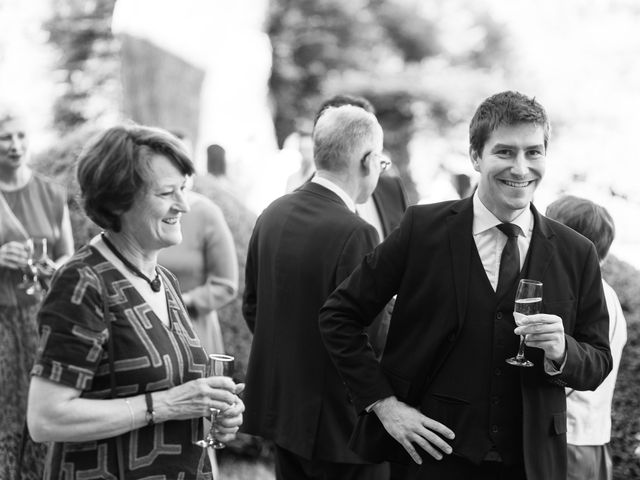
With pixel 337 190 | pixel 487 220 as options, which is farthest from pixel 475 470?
pixel 337 190

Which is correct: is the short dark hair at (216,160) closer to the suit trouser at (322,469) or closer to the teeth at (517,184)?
the suit trouser at (322,469)

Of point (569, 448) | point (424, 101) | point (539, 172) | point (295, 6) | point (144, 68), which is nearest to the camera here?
point (539, 172)

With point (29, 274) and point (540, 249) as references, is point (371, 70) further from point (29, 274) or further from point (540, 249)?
point (540, 249)

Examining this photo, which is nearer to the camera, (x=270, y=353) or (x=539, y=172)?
(x=539, y=172)

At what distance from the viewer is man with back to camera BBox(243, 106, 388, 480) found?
3672mm

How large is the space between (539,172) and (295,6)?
27876mm

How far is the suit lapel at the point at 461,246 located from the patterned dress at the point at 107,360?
2.99 ft

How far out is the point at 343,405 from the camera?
3697mm

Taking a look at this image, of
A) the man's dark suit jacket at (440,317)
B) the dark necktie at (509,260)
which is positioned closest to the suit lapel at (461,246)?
the man's dark suit jacket at (440,317)

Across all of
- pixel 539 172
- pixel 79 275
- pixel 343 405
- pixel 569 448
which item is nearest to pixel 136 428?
pixel 79 275

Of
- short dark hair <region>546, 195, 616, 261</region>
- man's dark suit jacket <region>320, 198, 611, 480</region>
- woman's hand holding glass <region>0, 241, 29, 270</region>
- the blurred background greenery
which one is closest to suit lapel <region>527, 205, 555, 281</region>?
man's dark suit jacket <region>320, 198, 611, 480</region>

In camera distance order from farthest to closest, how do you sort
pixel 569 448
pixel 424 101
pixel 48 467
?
pixel 424 101, pixel 569 448, pixel 48 467

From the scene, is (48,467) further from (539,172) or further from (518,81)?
(518,81)

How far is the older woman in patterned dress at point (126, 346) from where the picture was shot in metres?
2.48
